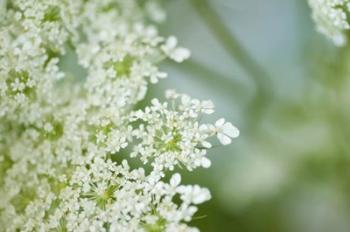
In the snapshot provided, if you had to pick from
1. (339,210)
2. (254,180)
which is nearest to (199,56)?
(254,180)

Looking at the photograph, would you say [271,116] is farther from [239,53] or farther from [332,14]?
[332,14]

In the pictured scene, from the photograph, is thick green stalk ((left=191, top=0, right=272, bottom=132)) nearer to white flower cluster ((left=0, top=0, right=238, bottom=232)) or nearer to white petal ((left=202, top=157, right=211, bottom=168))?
white flower cluster ((left=0, top=0, right=238, bottom=232))

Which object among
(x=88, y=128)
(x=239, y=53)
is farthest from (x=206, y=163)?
(x=239, y=53)

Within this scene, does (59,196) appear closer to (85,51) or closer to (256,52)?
(85,51)

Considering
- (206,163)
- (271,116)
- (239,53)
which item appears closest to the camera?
(206,163)

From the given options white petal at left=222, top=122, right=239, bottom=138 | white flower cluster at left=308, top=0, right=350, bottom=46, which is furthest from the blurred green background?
white petal at left=222, top=122, right=239, bottom=138

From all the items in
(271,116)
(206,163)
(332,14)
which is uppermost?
(271,116)
